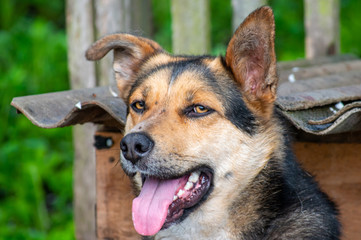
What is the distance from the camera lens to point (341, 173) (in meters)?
4.02

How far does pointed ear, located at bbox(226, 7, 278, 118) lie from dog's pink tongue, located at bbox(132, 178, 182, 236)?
714 millimetres

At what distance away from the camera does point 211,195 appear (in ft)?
11.1

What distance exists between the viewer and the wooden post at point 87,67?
16.8ft

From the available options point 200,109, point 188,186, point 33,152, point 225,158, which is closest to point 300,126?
point 225,158


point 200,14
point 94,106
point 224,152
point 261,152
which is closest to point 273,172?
point 261,152

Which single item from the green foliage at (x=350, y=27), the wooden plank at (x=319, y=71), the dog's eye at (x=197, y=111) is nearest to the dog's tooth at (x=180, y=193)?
the dog's eye at (x=197, y=111)

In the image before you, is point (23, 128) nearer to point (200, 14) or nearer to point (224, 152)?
point (200, 14)

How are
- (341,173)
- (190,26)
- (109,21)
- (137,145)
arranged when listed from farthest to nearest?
1. (190,26)
2. (109,21)
3. (341,173)
4. (137,145)

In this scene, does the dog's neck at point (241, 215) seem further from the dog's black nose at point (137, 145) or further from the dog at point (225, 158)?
the dog's black nose at point (137, 145)

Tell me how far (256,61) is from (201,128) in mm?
538

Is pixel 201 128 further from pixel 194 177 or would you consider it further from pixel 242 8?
pixel 242 8

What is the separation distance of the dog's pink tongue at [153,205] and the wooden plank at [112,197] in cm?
97

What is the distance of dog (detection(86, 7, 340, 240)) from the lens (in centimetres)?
321

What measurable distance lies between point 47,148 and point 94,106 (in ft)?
13.9
